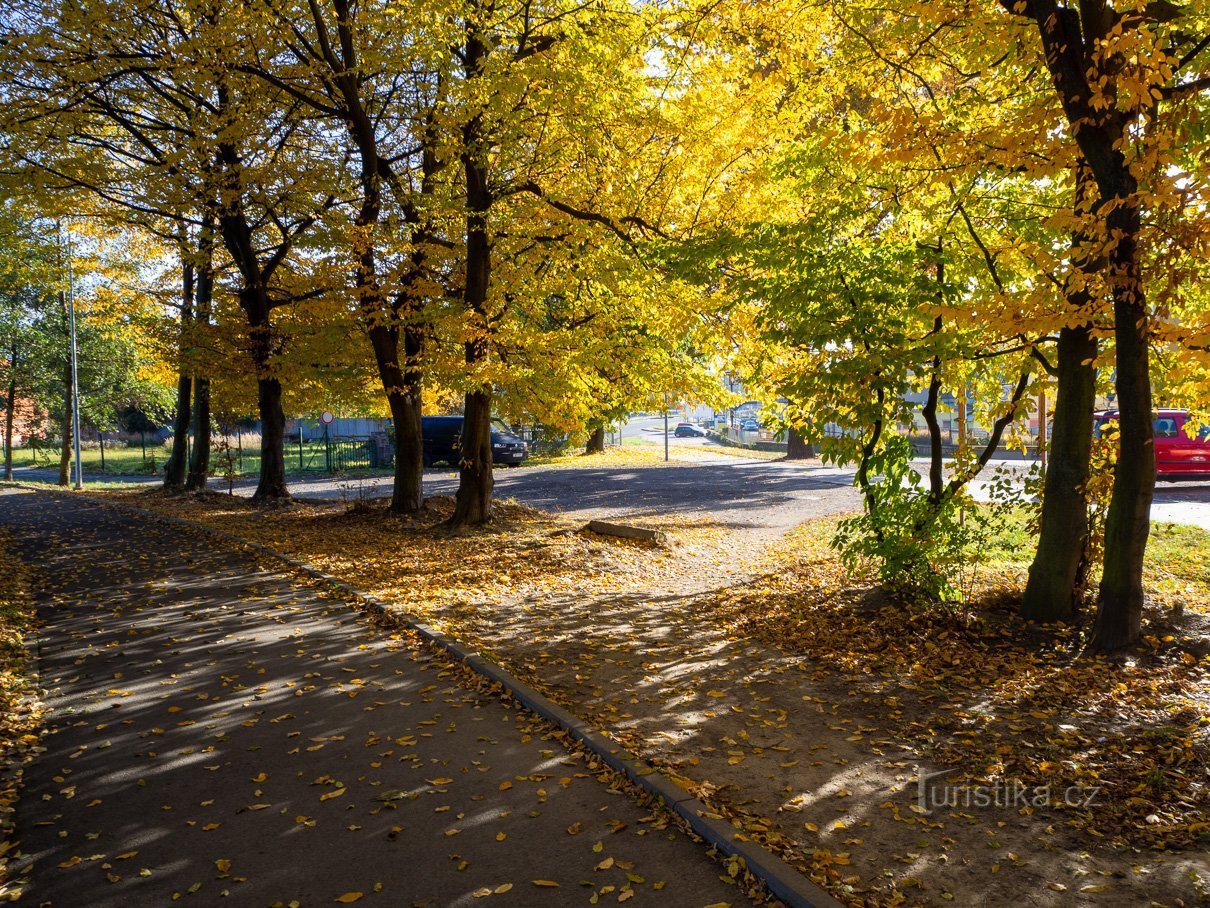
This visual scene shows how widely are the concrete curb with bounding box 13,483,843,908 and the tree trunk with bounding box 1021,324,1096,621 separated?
4.32 meters

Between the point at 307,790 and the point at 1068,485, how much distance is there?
21.0 ft

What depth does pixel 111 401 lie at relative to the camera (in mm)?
32188

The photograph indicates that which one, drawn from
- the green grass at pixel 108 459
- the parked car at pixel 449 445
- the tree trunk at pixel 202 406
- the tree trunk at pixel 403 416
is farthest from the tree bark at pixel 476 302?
the green grass at pixel 108 459

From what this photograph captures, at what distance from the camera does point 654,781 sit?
428 centimetres

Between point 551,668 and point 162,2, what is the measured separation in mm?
13955

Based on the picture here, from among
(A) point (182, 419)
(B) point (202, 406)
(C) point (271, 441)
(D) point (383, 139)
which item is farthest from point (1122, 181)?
(A) point (182, 419)

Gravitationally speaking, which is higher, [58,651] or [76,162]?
[76,162]

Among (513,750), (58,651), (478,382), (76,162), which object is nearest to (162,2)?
(76,162)

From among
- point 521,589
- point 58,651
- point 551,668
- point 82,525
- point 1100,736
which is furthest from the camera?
point 82,525

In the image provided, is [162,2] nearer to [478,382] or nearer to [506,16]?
[506,16]

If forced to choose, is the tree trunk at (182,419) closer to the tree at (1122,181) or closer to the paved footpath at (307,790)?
the paved footpath at (307,790)

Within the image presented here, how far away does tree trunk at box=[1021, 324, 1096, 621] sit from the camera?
6801 mm

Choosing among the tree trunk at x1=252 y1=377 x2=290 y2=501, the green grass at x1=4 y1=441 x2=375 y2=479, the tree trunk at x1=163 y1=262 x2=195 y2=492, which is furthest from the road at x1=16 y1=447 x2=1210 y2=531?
the tree trunk at x1=163 y1=262 x2=195 y2=492

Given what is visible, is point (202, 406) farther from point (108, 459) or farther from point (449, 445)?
point (108, 459)
